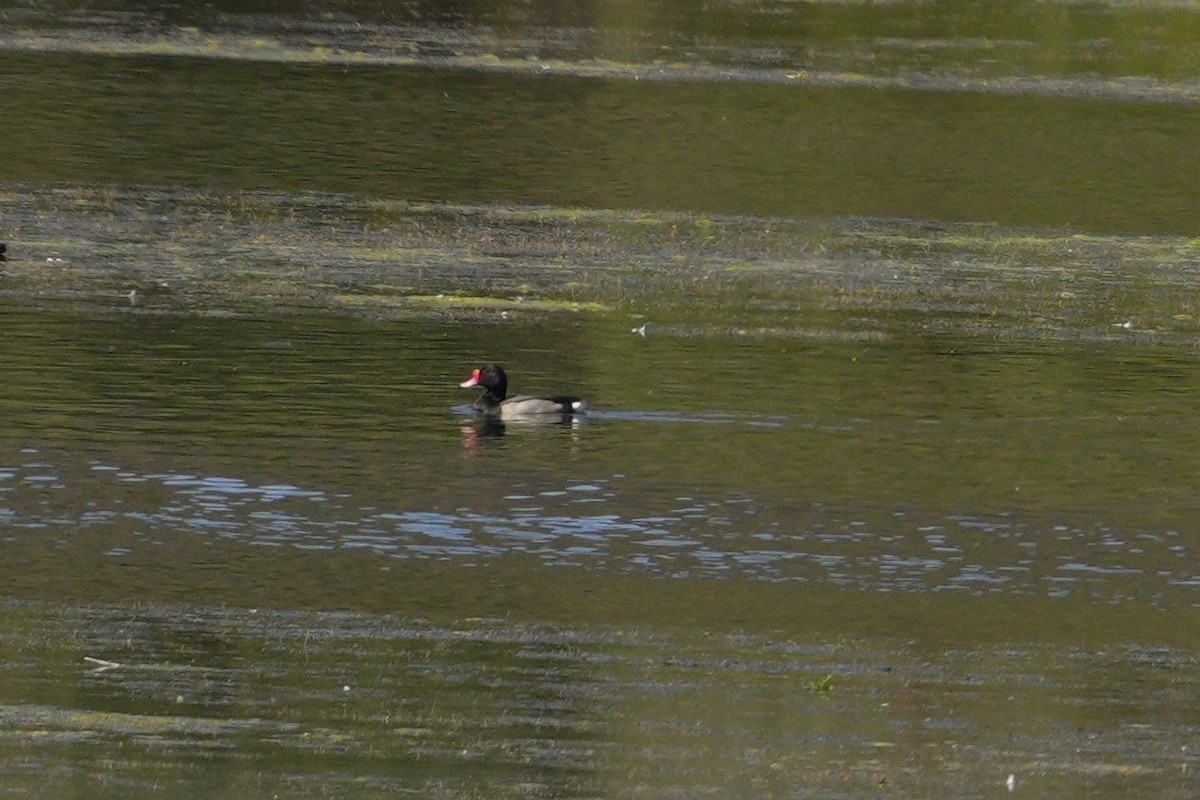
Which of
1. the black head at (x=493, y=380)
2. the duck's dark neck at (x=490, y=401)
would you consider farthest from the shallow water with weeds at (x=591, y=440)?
the black head at (x=493, y=380)

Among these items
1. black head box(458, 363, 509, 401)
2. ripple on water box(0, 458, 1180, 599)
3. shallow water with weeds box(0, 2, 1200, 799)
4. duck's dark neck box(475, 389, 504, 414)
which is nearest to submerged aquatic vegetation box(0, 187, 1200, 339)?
shallow water with weeds box(0, 2, 1200, 799)

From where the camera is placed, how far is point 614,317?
54.5 ft

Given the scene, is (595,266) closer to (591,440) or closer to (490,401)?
(490,401)

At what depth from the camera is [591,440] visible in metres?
13.2

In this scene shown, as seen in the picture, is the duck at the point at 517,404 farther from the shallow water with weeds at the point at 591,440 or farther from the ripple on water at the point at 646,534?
the ripple on water at the point at 646,534

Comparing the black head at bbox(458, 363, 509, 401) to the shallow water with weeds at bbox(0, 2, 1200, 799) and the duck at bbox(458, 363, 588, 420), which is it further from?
the shallow water with weeds at bbox(0, 2, 1200, 799)

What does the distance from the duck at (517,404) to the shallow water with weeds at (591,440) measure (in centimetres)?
19

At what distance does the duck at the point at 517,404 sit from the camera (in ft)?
44.6

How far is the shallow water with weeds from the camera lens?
26.7ft

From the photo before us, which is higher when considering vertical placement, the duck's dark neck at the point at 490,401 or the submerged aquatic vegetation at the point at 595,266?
the duck's dark neck at the point at 490,401

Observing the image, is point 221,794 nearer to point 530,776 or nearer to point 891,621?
point 530,776

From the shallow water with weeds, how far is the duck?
0.19 m

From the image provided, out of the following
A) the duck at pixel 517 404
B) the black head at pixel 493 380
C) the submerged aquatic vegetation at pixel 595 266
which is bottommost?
the submerged aquatic vegetation at pixel 595 266

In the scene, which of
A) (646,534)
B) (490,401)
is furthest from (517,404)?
(646,534)
